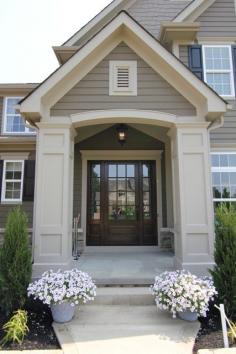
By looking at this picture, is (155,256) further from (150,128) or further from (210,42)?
(210,42)

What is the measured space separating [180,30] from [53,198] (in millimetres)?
5272

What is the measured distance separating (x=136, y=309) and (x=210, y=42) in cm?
656

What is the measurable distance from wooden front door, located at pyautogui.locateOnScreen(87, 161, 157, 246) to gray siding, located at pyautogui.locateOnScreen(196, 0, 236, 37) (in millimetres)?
3778

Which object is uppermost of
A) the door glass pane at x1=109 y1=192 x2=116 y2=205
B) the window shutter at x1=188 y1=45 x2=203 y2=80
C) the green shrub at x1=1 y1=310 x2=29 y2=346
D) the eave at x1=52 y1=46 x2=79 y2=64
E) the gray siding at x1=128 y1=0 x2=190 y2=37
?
the gray siding at x1=128 y1=0 x2=190 y2=37

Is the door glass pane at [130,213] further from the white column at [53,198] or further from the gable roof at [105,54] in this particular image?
the gable roof at [105,54]

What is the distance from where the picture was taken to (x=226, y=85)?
6.89 metres

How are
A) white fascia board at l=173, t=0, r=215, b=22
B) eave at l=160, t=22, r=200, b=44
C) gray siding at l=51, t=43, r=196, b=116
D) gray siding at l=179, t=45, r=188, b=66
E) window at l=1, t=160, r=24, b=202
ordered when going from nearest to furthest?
gray siding at l=51, t=43, r=196, b=116 < eave at l=160, t=22, r=200, b=44 < gray siding at l=179, t=45, r=188, b=66 < white fascia board at l=173, t=0, r=215, b=22 < window at l=1, t=160, r=24, b=202

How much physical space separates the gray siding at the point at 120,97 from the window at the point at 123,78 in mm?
77

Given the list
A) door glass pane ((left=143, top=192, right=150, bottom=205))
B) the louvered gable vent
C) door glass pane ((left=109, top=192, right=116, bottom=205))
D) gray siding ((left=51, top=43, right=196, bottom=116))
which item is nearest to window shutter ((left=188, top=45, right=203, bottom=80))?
gray siding ((left=51, top=43, right=196, bottom=116))

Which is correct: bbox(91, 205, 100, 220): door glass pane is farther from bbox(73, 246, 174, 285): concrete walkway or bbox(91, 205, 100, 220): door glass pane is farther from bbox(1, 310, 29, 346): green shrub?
bbox(1, 310, 29, 346): green shrub

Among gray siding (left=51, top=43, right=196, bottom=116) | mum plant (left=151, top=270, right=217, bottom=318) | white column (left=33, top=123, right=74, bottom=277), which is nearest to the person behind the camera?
mum plant (left=151, top=270, right=217, bottom=318)

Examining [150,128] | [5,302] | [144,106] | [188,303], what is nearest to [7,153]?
[150,128]

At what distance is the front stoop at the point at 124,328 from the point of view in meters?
2.99

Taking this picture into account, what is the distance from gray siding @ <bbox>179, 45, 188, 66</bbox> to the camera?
274 inches
